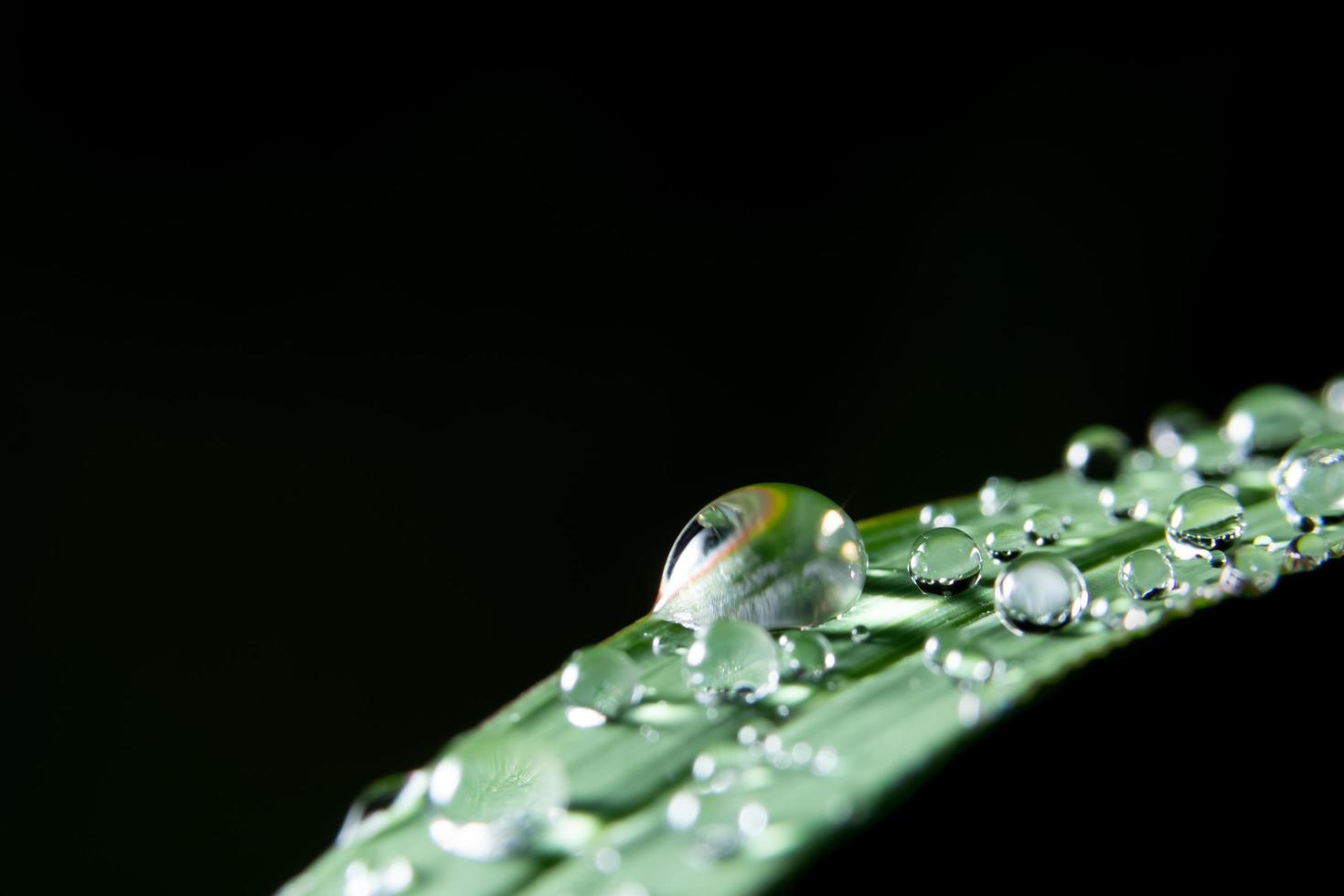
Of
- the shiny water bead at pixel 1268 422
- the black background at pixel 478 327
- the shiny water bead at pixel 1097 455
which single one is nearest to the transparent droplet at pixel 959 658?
the shiny water bead at pixel 1097 455

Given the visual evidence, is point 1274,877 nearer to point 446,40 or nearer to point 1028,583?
point 1028,583

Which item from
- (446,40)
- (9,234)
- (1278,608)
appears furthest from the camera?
(446,40)

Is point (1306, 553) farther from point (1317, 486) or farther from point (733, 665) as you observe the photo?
point (733, 665)

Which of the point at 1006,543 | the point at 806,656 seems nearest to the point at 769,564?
the point at 806,656

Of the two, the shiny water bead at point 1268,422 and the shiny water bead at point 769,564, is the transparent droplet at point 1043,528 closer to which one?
the shiny water bead at point 769,564

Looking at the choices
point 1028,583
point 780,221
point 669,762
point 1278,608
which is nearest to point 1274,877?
point 1278,608

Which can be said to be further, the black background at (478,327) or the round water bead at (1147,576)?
the black background at (478,327)
